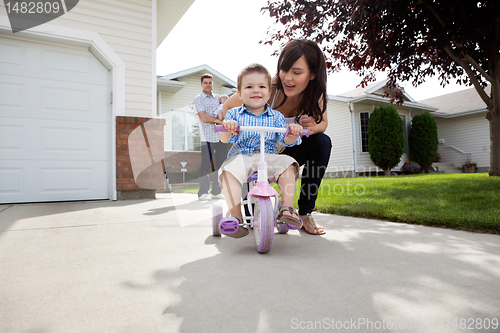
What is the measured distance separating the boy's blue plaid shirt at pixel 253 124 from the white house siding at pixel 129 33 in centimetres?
351

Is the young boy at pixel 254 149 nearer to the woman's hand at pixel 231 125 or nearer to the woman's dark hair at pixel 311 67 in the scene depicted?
the woman's hand at pixel 231 125

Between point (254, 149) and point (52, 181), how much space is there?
377 centimetres

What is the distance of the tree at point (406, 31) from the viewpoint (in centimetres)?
507

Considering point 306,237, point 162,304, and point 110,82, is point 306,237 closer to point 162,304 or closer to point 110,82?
point 162,304

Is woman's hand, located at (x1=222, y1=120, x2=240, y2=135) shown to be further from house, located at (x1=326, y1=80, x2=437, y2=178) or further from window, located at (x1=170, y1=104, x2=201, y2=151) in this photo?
house, located at (x1=326, y1=80, x2=437, y2=178)

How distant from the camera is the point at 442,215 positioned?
8.61ft

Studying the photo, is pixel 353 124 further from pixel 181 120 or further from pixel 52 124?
pixel 52 124

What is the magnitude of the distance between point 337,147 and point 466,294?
47.1 ft

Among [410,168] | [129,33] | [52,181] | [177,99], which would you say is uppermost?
[177,99]

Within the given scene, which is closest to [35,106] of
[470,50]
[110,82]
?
[110,82]

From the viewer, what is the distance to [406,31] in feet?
18.2

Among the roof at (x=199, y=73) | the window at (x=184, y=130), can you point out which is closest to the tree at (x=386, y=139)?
the roof at (x=199, y=73)

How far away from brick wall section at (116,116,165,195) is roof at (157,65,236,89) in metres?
6.40

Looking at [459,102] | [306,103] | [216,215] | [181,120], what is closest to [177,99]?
[181,120]
